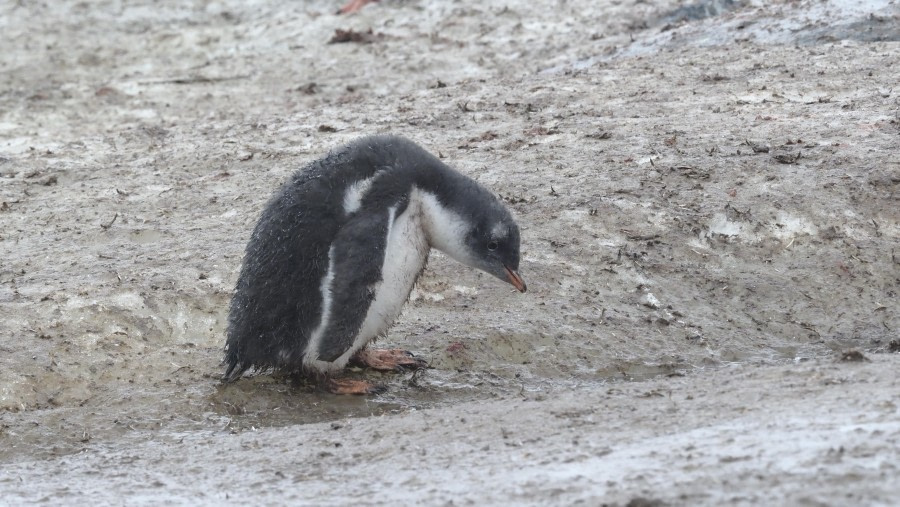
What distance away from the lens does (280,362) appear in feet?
14.9

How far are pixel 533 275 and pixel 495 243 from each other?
909 millimetres

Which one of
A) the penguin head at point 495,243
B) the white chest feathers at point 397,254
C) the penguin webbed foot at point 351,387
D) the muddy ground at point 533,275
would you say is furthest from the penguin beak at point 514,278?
the penguin webbed foot at point 351,387

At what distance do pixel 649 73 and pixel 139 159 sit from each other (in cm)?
372

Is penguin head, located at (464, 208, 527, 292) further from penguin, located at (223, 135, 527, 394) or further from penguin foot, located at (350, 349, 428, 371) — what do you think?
penguin foot, located at (350, 349, 428, 371)

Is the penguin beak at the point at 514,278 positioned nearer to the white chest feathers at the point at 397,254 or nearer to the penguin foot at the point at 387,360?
the white chest feathers at the point at 397,254

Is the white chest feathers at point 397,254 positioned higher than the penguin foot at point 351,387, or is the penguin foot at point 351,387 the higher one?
A: the white chest feathers at point 397,254

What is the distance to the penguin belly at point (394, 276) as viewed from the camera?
14.7 ft

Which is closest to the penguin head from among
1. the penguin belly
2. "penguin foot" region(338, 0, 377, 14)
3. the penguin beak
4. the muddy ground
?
the penguin beak

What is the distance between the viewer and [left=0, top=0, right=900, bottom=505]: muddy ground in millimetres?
3379

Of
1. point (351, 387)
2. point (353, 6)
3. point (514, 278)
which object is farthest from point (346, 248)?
point (353, 6)

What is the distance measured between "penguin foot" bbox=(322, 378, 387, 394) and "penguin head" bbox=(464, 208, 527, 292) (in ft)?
2.20

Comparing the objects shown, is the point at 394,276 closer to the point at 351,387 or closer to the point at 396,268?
the point at 396,268

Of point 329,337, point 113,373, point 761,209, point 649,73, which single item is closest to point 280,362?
point 329,337

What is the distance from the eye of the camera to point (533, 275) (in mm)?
5480
